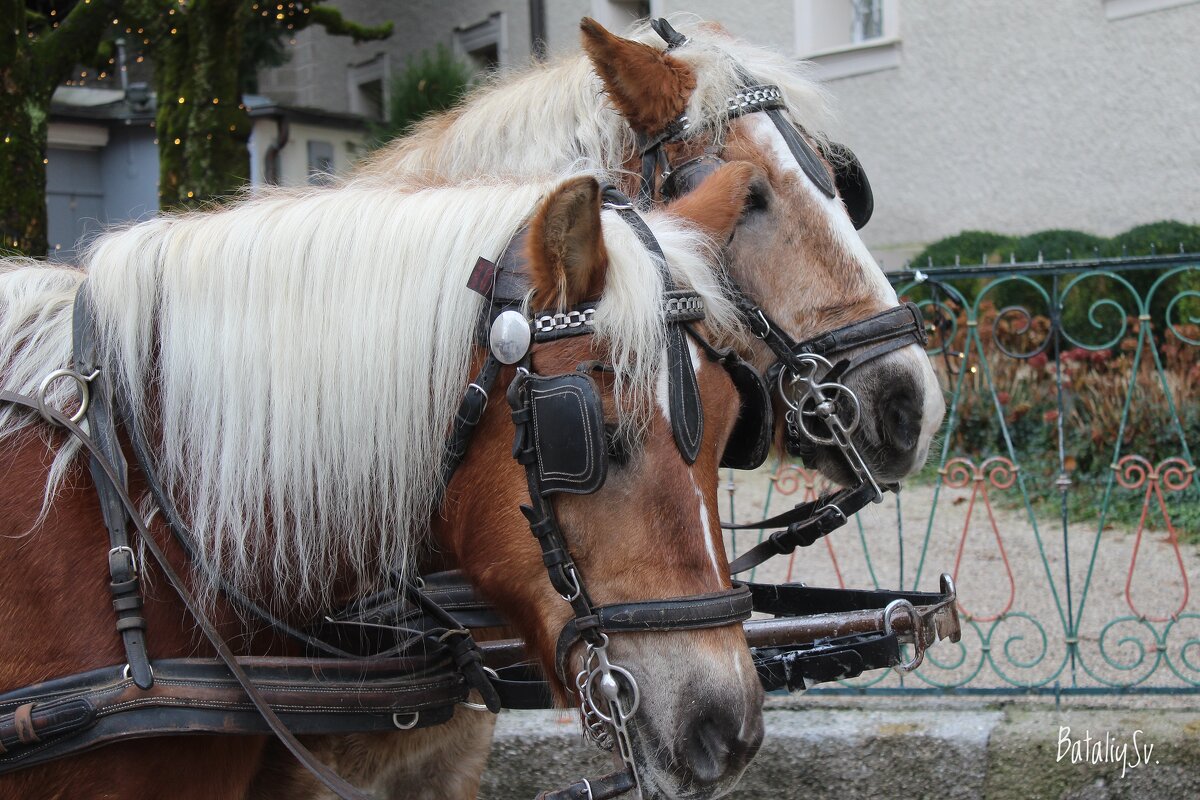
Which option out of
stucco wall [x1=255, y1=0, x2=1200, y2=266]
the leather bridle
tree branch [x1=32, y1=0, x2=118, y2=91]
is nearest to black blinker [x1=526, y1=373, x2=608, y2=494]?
the leather bridle

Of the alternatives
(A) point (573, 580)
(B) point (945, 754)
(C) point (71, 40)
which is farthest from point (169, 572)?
(C) point (71, 40)

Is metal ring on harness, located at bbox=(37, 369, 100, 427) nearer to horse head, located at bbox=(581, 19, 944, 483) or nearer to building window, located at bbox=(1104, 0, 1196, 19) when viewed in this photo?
horse head, located at bbox=(581, 19, 944, 483)

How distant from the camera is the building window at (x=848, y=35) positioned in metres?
8.83

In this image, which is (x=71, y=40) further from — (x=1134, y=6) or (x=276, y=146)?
(x=1134, y=6)

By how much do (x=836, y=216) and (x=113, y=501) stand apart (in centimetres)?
174

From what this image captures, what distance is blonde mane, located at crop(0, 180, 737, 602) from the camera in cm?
166

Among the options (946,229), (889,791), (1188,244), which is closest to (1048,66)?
(946,229)

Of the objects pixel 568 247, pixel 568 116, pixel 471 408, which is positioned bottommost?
pixel 471 408

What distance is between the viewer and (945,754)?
335 cm

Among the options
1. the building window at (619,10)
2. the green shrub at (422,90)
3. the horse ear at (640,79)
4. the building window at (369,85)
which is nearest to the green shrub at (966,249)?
the building window at (619,10)

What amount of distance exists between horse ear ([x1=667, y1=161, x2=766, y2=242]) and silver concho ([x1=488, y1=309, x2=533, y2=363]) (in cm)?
40

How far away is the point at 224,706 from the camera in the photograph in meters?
1.65

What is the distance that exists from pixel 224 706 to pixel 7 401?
575mm

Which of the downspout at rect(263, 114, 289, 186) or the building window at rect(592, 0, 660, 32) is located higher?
the building window at rect(592, 0, 660, 32)
